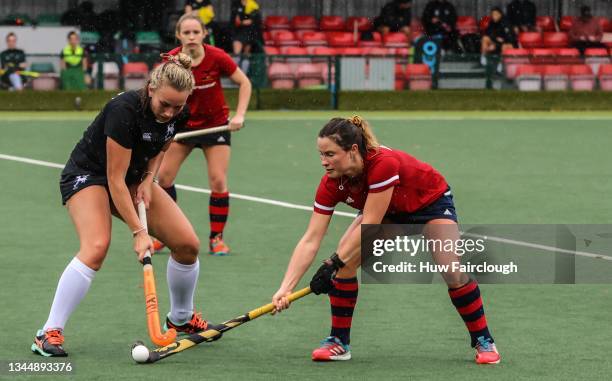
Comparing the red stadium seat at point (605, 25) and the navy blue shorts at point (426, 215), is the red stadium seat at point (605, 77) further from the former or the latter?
the navy blue shorts at point (426, 215)

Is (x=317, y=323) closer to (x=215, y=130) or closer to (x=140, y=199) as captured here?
(x=140, y=199)

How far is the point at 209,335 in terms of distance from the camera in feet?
21.3

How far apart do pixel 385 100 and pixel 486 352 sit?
14.9 m

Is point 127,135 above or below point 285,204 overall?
above

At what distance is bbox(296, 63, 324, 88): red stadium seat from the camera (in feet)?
67.7

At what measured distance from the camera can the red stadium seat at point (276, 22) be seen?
26312mm

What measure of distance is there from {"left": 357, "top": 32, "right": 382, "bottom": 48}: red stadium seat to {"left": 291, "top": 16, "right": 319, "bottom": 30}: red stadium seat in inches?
69.5

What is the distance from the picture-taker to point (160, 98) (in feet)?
A: 20.2

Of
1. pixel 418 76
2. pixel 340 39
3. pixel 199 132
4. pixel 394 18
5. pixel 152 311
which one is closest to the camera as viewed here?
pixel 152 311

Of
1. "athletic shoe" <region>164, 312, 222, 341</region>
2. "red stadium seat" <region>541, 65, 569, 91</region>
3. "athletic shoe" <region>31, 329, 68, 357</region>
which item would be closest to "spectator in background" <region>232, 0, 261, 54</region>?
"red stadium seat" <region>541, 65, 569, 91</region>

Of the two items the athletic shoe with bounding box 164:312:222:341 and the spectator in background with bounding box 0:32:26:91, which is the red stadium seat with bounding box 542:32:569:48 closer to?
the spectator in background with bounding box 0:32:26:91

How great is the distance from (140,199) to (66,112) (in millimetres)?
14267

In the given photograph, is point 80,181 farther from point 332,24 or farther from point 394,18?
point 332,24

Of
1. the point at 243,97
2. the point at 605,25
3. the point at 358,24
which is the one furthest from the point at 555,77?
the point at 243,97
